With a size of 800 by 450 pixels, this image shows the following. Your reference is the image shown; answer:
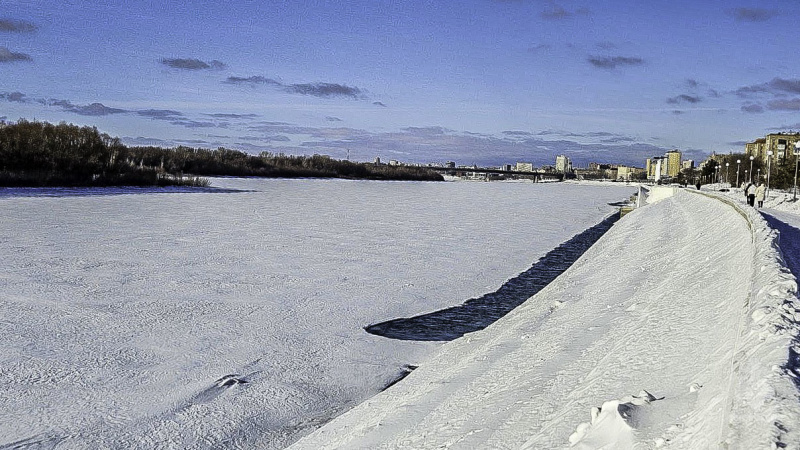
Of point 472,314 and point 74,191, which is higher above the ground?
point 74,191

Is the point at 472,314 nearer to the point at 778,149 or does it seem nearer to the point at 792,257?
the point at 792,257

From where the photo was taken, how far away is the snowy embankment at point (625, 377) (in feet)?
10.1

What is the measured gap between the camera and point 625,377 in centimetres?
451

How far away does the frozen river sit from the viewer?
5262mm

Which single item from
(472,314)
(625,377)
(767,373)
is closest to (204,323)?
(472,314)

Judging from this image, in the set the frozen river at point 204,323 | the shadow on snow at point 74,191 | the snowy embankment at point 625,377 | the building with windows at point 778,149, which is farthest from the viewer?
the building with windows at point 778,149

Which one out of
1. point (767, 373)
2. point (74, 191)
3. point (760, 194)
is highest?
point (767, 373)

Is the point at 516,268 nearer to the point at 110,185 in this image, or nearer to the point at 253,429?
the point at 253,429

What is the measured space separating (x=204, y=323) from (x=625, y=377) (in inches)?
198

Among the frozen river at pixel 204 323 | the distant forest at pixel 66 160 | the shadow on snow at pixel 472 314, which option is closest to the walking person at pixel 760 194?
the frozen river at pixel 204 323

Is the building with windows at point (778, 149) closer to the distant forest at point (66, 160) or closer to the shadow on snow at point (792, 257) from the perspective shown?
the shadow on snow at point (792, 257)

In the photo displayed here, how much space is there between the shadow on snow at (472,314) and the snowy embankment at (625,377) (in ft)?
1.50

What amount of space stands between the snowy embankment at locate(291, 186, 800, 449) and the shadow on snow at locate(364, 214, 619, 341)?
0.46 meters

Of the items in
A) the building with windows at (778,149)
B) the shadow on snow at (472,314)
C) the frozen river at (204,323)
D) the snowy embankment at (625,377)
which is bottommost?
the shadow on snow at (472,314)
